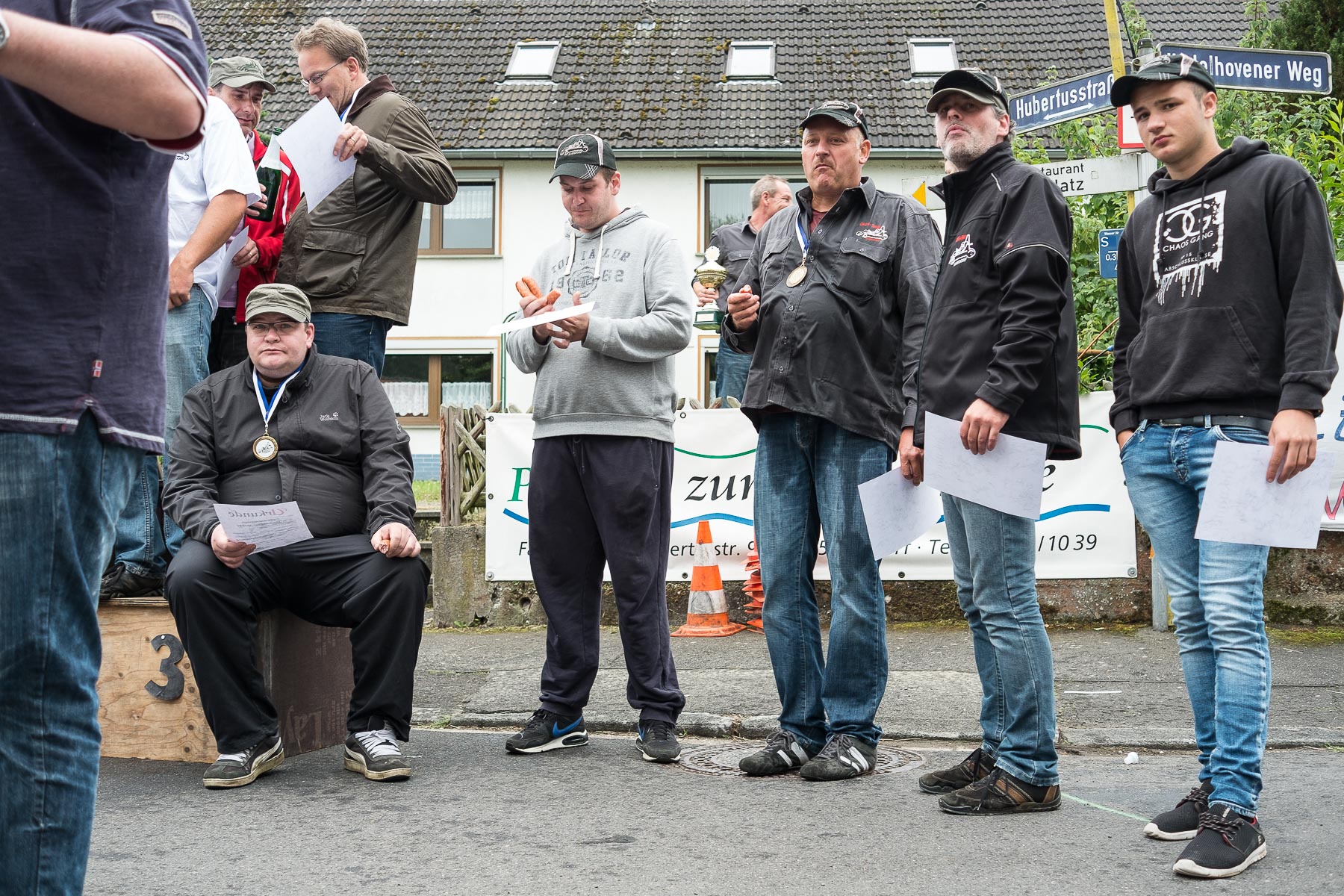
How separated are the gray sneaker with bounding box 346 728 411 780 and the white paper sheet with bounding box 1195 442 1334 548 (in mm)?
2659

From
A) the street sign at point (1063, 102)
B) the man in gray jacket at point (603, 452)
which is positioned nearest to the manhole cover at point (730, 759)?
the man in gray jacket at point (603, 452)

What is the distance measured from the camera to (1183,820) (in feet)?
12.0

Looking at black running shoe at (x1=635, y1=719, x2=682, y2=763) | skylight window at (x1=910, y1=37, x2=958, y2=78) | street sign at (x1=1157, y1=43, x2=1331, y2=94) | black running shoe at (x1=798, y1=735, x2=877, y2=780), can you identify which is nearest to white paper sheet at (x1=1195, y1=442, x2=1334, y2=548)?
black running shoe at (x1=798, y1=735, x2=877, y2=780)

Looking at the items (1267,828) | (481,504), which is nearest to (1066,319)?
(1267,828)

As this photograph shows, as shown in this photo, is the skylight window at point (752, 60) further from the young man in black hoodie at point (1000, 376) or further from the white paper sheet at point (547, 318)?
the young man in black hoodie at point (1000, 376)

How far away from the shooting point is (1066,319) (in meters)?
4.06

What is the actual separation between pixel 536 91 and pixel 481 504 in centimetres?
1664

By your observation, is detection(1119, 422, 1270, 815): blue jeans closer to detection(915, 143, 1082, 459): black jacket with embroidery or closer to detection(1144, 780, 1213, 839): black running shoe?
detection(1144, 780, 1213, 839): black running shoe

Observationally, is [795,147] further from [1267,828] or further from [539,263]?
[1267,828]

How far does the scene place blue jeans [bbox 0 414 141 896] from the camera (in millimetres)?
2057

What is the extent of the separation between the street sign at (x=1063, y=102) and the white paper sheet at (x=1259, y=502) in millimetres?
4107

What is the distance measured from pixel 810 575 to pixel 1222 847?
5.78 feet

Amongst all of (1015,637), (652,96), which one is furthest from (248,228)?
(652,96)

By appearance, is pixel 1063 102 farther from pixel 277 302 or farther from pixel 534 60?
pixel 534 60
